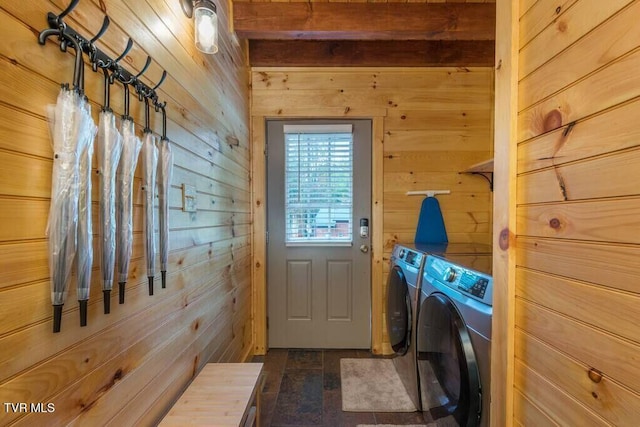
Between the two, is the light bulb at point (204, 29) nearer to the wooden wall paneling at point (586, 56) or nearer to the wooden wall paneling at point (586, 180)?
the wooden wall paneling at point (586, 56)

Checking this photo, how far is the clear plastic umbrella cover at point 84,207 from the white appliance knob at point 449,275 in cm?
121

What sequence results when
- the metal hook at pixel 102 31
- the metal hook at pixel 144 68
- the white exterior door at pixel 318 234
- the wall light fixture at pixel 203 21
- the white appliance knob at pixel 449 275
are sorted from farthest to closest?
the white exterior door at pixel 318 234
the wall light fixture at pixel 203 21
the white appliance knob at pixel 449 275
the metal hook at pixel 144 68
the metal hook at pixel 102 31

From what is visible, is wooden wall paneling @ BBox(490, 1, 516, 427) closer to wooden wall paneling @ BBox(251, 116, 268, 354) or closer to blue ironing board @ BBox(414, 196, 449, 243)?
blue ironing board @ BBox(414, 196, 449, 243)

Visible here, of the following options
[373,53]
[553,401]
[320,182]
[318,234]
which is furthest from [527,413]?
[373,53]

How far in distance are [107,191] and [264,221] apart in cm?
170

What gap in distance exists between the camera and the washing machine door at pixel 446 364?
100 centimetres

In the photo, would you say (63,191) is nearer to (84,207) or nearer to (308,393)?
(84,207)

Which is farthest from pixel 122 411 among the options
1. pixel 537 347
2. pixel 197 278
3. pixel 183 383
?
pixel 537 347

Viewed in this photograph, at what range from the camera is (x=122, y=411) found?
867 millimetres

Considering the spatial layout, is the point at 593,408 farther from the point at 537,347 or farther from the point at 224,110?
the point at 224,110

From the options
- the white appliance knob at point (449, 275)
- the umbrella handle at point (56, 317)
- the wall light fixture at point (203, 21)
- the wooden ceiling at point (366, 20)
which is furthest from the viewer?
the wooden ceiling at point (366, 20)

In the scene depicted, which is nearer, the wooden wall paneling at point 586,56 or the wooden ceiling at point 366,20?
the wooden wall paneling at point 586,56

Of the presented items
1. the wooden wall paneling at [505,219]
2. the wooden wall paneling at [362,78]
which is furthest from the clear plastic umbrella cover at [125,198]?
the wooden wall paneling at [362,78]

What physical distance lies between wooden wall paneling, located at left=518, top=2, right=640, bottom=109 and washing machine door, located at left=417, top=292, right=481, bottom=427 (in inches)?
31.1
